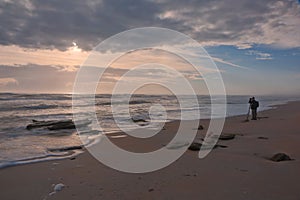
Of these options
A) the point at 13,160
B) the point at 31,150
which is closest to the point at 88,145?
the point at 31,150

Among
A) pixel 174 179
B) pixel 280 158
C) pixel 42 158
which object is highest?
pixel 280 158

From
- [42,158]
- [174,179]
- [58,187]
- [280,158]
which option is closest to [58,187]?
[58,187]

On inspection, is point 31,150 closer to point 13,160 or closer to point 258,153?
point 13,160

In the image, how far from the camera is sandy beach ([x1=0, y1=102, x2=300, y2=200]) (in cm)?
468

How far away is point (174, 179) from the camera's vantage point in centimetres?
546

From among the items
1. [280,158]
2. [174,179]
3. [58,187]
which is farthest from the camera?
[280,158]

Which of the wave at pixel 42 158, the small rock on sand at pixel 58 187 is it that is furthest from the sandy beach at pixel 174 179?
the wave at pixel 42 158

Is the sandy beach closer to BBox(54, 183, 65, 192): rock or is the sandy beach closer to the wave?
BBox(54, 183, 65, 192): rock

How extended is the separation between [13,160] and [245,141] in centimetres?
753

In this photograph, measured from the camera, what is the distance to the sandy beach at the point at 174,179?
15.4ft

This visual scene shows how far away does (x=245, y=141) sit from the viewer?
9.69 m

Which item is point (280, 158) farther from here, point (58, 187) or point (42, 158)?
point (42, 158)

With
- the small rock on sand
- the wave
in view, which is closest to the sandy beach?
the small rock on sand

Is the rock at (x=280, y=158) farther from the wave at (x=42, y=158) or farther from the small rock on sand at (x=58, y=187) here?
the wave at (x=42, y=158)
